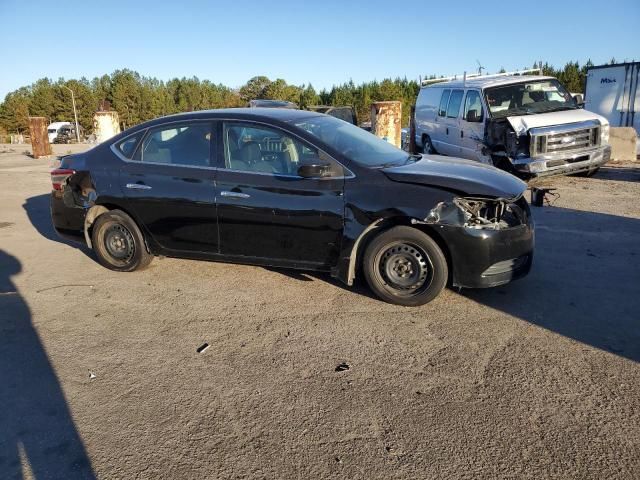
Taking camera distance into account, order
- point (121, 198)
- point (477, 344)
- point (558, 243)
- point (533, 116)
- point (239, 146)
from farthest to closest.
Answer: point (533, 116) < point (558, 243) < point (121, 198) < point (239, 146) < point (477, 344)

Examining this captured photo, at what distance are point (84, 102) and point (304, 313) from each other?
89.7 m

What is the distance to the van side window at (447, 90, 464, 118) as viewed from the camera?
1190 centimetres

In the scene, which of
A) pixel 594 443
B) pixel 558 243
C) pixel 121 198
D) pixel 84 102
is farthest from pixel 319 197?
pixel 84 102

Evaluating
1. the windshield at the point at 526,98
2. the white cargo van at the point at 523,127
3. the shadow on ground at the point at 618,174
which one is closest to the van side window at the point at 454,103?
the white cargo van at the point at 523,127

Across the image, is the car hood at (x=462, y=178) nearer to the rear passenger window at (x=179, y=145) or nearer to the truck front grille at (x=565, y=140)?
the rear passenger window at (x=179, y=145)

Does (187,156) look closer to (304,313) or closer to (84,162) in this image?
(84,162)

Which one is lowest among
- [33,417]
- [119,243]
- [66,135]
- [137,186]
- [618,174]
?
[33,417]

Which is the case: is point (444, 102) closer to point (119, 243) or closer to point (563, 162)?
point (563, 162)

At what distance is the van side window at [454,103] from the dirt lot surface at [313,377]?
275 inches

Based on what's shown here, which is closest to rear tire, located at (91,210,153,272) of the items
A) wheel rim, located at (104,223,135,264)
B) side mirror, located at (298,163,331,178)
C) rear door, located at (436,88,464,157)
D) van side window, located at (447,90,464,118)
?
wheel rim, located at (104,223,135,264)

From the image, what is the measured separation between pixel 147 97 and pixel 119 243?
8867 cm

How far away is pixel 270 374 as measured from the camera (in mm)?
3496

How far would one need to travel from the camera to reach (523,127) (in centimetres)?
983

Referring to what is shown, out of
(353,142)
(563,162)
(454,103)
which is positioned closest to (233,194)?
(353,142)
